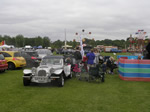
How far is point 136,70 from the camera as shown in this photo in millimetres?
11398

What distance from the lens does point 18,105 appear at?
6.25 metres

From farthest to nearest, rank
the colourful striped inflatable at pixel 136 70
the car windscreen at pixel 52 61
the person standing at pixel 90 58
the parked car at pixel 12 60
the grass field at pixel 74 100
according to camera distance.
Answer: the parked car at pixel 12 60, the person standing at pixel 90 58, the colourful striped inflatable at pixel 136 70, the car windscreen at pixel 52 61, the grass field at pixel 74 100

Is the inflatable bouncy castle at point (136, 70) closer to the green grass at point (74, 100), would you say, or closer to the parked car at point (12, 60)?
the green grass at point (74, 100)

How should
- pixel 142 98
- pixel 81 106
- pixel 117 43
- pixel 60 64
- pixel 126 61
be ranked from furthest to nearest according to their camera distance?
pixel 117 43 < pixel 126 61 < pixel 60 64 < pixel 142 98 < pixel 81 106

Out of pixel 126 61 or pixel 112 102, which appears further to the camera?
pixel 126 61

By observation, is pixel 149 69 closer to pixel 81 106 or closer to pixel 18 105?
pixel 81 106

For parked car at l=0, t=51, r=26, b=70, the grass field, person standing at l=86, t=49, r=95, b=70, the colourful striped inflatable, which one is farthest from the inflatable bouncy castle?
parked car at l=0, t=51, r=26, b=70

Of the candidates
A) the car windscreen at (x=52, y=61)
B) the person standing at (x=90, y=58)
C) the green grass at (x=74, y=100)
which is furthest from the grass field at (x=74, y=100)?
the person standing at (x=90, y=58)

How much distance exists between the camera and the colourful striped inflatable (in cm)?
1128

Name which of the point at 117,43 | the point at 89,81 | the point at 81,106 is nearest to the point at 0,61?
the point at 89,81

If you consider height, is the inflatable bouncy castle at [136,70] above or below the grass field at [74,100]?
above

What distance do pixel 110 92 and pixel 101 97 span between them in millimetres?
1044

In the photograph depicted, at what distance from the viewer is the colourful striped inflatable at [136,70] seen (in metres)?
11.3

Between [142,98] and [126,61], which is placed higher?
[126,61]
